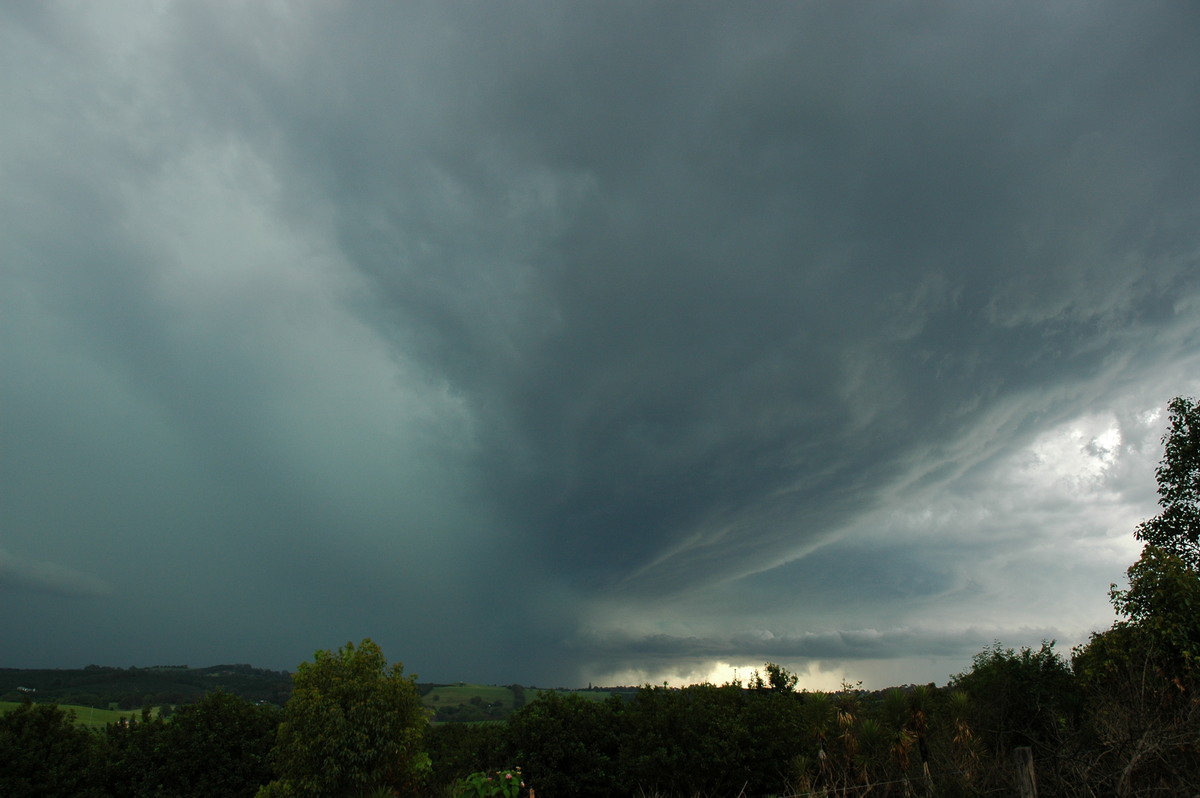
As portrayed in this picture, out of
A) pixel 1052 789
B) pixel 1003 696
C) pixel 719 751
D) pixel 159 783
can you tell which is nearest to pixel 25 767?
pixel 159 783

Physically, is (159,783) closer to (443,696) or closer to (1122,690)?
(1122,690)

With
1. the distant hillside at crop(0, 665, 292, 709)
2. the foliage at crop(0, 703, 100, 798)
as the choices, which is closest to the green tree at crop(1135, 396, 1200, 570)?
the foliage at crop(0, 703, 100, 798)

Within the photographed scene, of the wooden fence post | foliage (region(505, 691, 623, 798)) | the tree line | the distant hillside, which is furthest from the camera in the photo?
Result: the distant hillside

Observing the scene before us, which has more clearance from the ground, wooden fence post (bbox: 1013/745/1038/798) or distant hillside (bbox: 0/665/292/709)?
wooden fence post (bbox: 1013/745/1038/798)

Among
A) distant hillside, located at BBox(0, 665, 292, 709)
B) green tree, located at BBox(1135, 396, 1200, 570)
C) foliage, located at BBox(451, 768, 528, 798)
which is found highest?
green tree, located at BBox(1135, 396, 1200, 570)

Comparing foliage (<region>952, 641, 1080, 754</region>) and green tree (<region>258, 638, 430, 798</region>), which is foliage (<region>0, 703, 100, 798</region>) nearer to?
green tree (<region>258, 638, 430, 798</region>)

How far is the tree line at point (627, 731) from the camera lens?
25297mm

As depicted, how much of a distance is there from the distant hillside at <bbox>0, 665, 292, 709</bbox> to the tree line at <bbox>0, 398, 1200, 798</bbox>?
302 ft

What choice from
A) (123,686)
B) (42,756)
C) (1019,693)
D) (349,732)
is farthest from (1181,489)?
(123,686)

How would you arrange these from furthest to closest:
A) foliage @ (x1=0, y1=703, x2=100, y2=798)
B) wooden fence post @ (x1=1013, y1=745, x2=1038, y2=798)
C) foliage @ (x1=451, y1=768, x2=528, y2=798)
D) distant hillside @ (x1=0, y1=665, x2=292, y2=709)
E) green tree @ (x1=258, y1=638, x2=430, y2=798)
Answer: distant hillside @ (x1=0, y1=665, x2=292, y2=709) < foliage @ (x1=0, y1=703, x2=100, y2=798) < green tree @ (x1=258, y1=638, x2=430, y2=798) < foliage @ (x1=451, y1=768, x2=528, y2=798) < wooden fence post @ (x1=1013, y1=745, x2=1038, y2=798)

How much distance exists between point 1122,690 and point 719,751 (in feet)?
92.2

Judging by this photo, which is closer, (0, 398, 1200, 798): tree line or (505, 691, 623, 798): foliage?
(0, 398, 1200, 798): tree line

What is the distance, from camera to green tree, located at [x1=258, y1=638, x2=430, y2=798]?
3344cm

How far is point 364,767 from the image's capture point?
3403 centimetres
